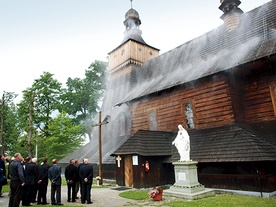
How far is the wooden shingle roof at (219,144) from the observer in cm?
1077

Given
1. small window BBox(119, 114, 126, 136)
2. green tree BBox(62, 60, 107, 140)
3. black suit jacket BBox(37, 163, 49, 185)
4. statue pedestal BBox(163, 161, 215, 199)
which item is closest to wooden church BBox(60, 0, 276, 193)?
small window BBox(119, 114, 126, 136)

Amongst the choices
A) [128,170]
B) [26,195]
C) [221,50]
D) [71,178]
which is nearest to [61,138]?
[128,170]

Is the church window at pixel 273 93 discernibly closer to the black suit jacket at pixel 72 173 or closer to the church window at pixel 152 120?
the church window at pixel 152 120

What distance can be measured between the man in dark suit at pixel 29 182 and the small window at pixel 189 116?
1031 cm

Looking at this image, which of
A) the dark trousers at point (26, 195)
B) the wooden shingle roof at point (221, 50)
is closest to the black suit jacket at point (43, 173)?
the dark trousers at point (26, 195)

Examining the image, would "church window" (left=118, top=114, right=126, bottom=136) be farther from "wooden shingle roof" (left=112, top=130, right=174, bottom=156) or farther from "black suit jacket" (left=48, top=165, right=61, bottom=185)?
"black suit jacket" (left=48, top=165, right=61, bottom=185)

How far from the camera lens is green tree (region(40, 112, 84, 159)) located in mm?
30219

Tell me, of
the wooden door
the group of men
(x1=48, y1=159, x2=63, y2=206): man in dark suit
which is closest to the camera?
Result: the group of men

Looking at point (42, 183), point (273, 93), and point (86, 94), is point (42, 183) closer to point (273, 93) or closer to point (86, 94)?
point (273, 93)

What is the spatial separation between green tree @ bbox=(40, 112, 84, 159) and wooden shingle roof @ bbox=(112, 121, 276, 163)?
17.9 m

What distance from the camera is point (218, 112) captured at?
46.9 ft

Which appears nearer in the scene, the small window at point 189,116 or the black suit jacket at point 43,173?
the black suit jacket at point 43,173

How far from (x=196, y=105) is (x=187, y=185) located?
647cm

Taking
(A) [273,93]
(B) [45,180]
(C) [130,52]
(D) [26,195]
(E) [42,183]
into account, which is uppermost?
(C) [130,52]
